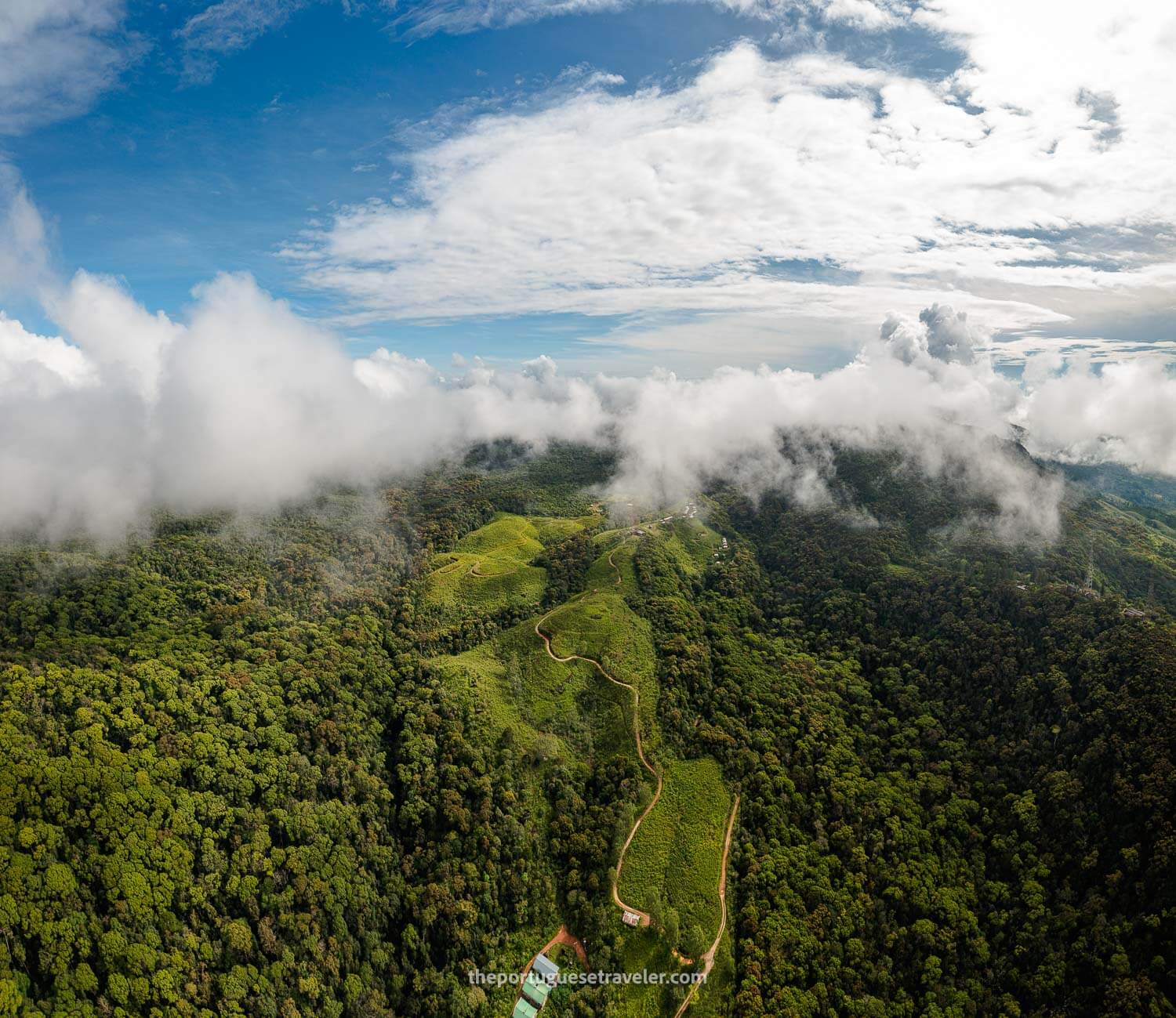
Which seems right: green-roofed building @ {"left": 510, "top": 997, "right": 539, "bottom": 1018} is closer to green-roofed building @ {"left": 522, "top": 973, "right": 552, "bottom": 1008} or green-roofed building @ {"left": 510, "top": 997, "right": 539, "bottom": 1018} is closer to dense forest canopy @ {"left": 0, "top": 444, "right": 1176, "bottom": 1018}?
green-roofed building @ {"left": 522, "top": 973, "right": 552, "bottom": 1008}

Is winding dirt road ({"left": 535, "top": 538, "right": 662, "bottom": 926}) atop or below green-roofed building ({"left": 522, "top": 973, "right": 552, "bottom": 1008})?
atop

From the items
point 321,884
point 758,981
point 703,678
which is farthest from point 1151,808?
point 321,884

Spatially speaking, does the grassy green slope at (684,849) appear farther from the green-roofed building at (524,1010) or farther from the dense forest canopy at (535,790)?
the green-roofed building at (524,1010)

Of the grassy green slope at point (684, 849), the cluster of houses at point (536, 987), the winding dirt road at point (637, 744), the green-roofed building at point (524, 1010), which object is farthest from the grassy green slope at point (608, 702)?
the green-roofed building at point (524, 1010)

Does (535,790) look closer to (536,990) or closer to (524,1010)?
(536,990)

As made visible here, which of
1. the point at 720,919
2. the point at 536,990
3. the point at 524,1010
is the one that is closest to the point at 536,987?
the point at 536,990

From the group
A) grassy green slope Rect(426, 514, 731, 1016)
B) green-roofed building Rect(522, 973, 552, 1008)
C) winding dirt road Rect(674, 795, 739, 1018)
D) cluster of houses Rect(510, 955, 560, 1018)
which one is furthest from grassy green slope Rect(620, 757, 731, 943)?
green-roofed building Rect(522, 973, 552, 1008)
